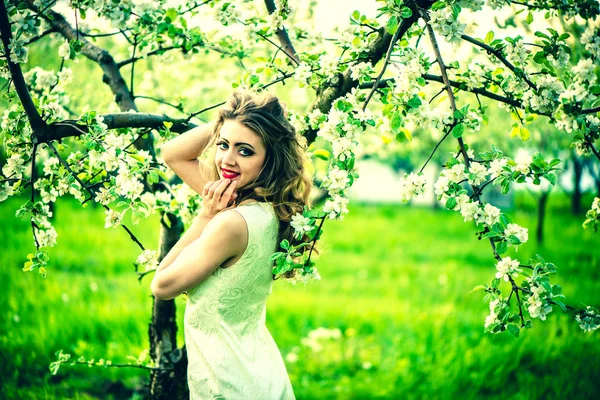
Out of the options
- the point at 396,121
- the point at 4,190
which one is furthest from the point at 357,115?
the point at 4,190

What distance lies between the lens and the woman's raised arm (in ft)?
7.43

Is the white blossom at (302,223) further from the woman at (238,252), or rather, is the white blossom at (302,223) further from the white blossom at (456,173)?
the white blossom at (456,173)

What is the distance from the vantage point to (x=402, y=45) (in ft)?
7.04

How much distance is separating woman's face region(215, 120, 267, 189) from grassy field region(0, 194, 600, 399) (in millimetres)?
450

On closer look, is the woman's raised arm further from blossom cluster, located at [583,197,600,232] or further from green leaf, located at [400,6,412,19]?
blossom cluster, located at [583,197,600,232]

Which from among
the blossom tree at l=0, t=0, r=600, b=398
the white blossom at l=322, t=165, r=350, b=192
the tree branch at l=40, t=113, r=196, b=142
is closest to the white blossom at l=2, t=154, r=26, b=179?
the blossom tree at l=0, t=0, r=600, b=398

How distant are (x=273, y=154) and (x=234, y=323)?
2.27ft

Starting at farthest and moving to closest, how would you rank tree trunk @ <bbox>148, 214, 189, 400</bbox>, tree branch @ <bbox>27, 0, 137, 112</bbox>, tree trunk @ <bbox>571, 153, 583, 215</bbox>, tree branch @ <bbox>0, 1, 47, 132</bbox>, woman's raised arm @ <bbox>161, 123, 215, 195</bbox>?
tree trunk @ <bbox>571, 153, 583, 215</bbox>
tree trunk @ <bbox>148, 214, 189, 400</bbox>
tree branch @ <bbox>27, 0, 137, 112</bbox>
woman's raised arm @ <bbox>161, 123, 215, 195</bbox>
tree branch @ <bbox>0, 1, 47, 132</bbox>

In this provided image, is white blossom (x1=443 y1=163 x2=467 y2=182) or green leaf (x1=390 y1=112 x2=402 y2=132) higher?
green leaf (x1=390 y1=112 x2=402 y2=132)

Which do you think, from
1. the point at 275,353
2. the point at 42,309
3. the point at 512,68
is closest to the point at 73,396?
the point at 42,309

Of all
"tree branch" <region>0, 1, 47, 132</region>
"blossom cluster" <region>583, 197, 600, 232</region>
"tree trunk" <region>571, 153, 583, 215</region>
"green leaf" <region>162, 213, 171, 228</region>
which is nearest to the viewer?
"tree branch" <region>0, 1, 47, 132</region>

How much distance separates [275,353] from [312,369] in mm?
2414

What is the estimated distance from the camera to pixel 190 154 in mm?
2293

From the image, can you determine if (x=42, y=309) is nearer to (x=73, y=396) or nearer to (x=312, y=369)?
(x=73, y=396)
